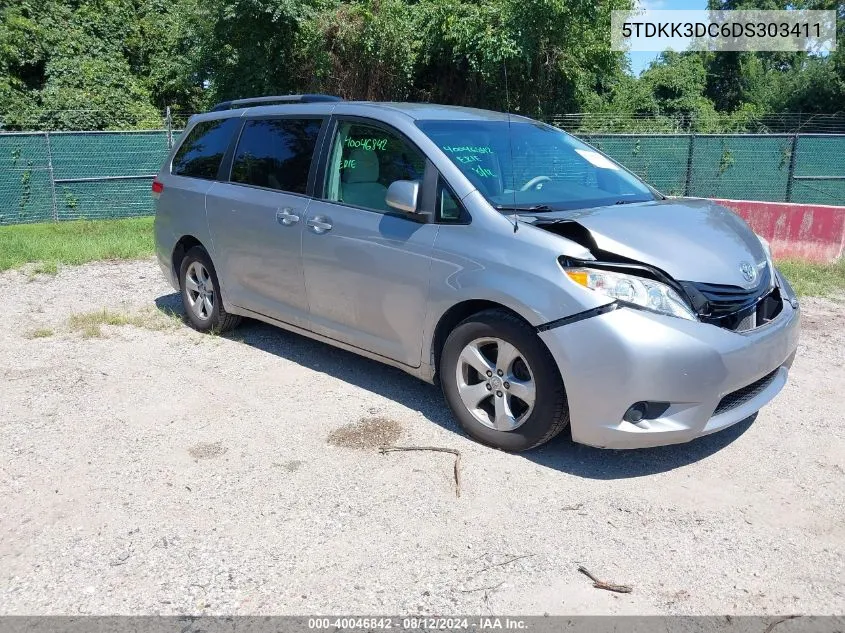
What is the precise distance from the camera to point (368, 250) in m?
4.56

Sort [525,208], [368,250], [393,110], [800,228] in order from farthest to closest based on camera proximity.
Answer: [800,228] → [393,110] → [368,250] → [525,208]

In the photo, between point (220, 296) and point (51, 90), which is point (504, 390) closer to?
point (220, 296)

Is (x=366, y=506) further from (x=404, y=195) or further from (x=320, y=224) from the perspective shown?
(x=320, y=224)

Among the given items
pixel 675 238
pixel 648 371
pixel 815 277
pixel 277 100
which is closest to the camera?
pixel 648 371

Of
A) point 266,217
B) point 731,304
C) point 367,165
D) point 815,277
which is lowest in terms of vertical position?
point 815,277

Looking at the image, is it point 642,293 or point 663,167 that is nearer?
point 642,293

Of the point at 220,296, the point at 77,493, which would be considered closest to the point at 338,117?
the point at 220,296

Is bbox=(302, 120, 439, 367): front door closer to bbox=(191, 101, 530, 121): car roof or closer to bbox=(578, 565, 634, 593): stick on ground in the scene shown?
bbox=(191, 101, 530, 121): car roof

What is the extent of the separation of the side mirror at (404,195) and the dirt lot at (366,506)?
130cm

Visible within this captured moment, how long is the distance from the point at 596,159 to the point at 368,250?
1749 mm

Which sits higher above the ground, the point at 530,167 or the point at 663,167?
the point at 530,167

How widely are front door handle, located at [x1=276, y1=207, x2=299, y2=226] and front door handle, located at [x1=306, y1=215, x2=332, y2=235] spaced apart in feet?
0.54

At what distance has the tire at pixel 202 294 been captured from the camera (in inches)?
241

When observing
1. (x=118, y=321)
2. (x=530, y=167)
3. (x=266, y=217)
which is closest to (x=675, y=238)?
(x=530, y=167)
